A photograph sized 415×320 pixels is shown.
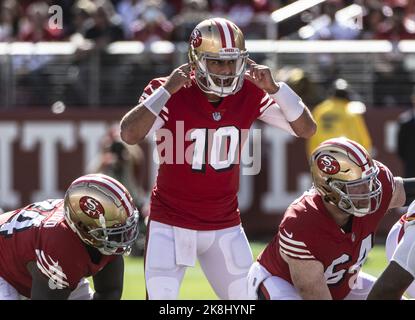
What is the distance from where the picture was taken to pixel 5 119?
12859 millimetres

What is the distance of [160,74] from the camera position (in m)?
12.5

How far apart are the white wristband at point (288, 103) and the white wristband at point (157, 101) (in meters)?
0.61

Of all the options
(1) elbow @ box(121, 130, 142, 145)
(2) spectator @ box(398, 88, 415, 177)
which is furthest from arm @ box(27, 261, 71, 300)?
(2) spectator @ box(398, 88, 415, 177)

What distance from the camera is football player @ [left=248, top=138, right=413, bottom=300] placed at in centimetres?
565

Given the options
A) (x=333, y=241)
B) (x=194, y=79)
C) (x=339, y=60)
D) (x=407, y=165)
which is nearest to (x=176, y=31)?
(x=339, y=60)

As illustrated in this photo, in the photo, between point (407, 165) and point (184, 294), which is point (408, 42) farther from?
point (184, 294)

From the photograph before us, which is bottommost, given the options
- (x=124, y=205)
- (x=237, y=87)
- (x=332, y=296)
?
(x=332, y=296)

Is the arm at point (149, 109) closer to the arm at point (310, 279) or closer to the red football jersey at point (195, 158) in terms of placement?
the red football jersey at point (195, 158)

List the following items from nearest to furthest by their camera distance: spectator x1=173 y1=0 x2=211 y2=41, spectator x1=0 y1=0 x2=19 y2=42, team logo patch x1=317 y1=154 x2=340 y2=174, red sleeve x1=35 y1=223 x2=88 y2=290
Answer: team logo patch x1=317 y1=154 x2=340 y2=174, red sleeve x1=35 y1=223 x2=88 y2=290, spectator x1=173 y1=0 x2=211 y2=41, spectator x1=0 y1=0 x2=19 y2=42

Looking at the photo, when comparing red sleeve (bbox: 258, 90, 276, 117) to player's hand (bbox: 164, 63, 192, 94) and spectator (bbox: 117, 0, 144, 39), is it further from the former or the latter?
spectator (bbox: 117, 0, 144, 39)

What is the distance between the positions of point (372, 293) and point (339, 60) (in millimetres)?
7629

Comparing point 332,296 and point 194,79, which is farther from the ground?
point 194,79
